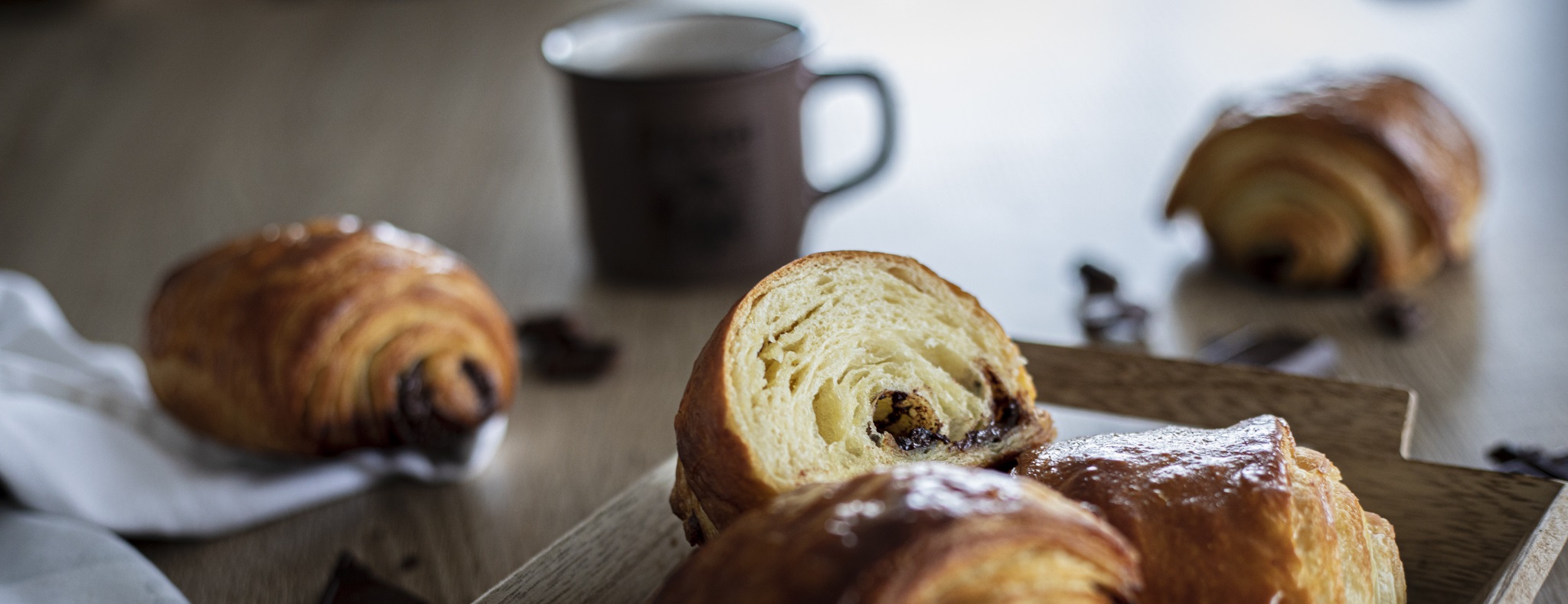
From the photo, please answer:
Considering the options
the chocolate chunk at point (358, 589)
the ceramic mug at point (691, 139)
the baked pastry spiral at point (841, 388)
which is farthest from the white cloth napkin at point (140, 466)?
the baked pastry spiral at point (841, 388)

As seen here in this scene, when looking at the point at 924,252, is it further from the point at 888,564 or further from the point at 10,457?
the point at 888,564

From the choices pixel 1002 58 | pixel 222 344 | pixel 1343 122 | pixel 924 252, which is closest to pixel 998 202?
pixel 924 252

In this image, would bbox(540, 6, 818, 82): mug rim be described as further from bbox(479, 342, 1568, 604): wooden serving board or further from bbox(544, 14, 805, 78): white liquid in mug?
bbox(479, 342, 1568, 604): wooden serving board

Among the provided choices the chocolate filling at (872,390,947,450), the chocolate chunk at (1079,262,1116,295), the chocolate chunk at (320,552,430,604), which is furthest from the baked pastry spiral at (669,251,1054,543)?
the chocolate chunk at (1079,262,1116,295)

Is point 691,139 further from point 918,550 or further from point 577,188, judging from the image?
point 918,550

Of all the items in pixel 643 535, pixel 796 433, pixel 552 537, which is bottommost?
pixel 552 537


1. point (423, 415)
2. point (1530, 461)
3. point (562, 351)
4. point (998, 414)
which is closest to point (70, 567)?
point (423, 415)
